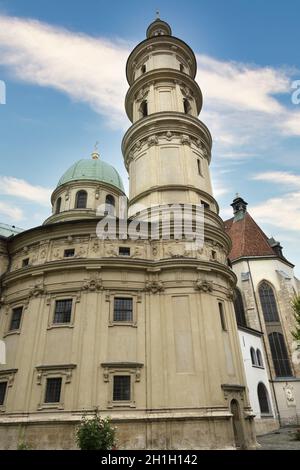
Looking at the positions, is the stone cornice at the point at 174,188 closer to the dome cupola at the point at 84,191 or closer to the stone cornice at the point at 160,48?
the dome cupola at the point at 84,191

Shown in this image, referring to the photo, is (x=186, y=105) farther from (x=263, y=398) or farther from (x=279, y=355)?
(x=263, y=398)

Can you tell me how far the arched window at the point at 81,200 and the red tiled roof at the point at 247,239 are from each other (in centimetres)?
1954

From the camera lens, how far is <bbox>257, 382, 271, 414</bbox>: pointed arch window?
29.7 metres

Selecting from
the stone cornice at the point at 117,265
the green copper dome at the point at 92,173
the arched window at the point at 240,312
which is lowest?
the stone cornice at the point at 117,265

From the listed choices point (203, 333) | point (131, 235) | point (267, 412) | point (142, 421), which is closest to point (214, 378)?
point (203, 333)

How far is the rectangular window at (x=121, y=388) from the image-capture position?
16500 millimetres

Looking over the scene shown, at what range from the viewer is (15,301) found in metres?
20.0

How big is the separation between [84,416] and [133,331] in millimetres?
4610

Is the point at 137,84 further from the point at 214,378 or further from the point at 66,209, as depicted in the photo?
the point at 214,378

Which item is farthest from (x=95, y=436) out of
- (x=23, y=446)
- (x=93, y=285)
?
(x=93, y=285)

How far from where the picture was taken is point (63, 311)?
18578 millimetres

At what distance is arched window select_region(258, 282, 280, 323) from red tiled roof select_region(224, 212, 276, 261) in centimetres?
428

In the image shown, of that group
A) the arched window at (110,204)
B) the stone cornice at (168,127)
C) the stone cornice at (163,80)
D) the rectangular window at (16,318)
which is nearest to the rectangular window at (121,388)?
the rectangular window at (16,318)

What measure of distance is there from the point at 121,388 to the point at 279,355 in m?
23.4
